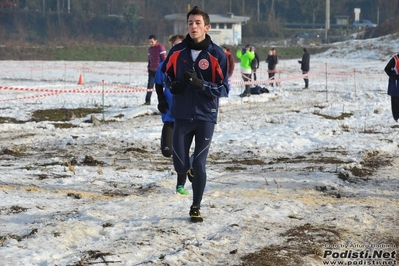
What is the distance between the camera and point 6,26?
79.5m

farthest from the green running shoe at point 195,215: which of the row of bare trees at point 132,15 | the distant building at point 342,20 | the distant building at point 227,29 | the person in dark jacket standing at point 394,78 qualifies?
the distant building at point 342,20

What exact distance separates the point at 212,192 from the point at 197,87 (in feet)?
6.69

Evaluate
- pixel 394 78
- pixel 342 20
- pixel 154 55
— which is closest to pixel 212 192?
pixel 394 78

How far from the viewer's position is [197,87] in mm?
5965

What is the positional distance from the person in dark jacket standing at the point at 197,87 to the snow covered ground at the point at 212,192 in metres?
0.64

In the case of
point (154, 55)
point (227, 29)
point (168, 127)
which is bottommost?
point (168, 127)

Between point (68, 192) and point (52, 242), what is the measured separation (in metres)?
2.44

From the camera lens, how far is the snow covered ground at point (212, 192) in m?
5.36

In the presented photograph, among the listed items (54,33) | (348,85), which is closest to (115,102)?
(348,85)

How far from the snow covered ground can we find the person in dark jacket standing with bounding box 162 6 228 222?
0.64m

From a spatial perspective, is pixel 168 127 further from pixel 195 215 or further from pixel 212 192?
pixel 195 215

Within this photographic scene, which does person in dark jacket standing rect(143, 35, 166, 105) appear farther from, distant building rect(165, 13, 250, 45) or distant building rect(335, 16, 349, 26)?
distant building rect(335, 16, 349, 26)

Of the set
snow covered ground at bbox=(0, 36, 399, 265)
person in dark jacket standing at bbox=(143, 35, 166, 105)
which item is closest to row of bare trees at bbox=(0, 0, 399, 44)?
person in dark jacket standing at bbox=(143, 35, 166, 105)

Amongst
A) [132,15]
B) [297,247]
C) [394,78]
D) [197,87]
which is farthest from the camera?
[132,15]
